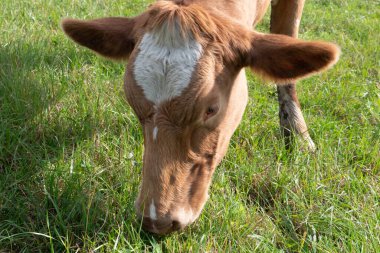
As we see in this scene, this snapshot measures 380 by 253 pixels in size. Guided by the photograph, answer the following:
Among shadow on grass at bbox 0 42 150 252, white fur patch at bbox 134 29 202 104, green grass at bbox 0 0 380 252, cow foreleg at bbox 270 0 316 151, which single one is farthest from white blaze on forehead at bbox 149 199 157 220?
cow foreleg at bbox 270 0 316 151

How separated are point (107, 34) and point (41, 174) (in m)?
1.03

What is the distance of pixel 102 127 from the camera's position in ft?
11.6

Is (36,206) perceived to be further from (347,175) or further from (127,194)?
(347,175)

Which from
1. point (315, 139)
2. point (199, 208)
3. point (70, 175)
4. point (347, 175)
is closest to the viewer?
point (199, 208)

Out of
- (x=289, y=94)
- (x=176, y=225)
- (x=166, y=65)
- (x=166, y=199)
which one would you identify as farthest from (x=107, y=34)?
(x=289, y=94)

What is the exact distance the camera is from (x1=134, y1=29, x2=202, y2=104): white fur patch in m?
2.20

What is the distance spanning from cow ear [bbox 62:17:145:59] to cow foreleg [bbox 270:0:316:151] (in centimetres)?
163

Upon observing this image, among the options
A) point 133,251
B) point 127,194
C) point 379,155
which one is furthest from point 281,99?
point 133,251

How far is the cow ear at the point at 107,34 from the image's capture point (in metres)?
2.68

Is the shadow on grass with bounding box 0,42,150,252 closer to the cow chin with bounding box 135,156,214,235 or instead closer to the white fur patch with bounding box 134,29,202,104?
the cow chin with bounding box 135,156,214,235

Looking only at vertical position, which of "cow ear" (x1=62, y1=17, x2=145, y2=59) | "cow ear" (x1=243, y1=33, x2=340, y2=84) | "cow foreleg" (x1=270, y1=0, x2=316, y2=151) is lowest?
"cow foreleg" (x1=270, y1=0, x2=316, y2=151)

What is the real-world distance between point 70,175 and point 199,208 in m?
0.92

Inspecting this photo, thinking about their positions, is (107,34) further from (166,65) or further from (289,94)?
(289,94)

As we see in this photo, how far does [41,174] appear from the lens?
9.59ft
